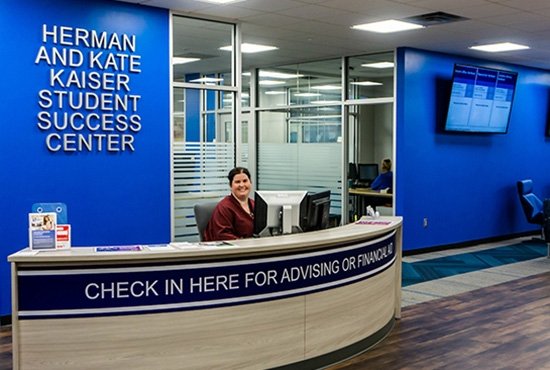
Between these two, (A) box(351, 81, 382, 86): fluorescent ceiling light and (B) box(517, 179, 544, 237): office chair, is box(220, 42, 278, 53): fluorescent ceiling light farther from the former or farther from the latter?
(B) box(517, 179, 544, 237): office chair

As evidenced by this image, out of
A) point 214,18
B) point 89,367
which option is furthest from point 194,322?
point 214,18

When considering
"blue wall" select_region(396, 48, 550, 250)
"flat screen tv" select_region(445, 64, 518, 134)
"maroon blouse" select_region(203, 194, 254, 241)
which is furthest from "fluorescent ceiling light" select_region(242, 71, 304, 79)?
"maroon blouse" select_region(203, 194, 254, 241)

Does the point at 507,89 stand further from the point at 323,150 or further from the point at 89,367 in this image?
the point at 89,367

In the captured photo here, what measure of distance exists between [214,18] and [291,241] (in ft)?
11.2

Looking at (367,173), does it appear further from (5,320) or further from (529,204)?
(5,320)

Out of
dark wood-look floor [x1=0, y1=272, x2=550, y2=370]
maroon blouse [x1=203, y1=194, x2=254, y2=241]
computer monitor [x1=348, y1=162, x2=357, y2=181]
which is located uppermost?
computer monitor [x1=348, y1=162, x2=357, y2=181]

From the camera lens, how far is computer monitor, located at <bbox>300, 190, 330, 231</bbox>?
15.7ft

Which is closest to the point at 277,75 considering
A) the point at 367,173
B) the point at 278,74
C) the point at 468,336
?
the point at 278,74

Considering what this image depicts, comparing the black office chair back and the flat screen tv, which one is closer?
the flat screen tv

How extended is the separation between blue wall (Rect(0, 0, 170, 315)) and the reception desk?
2054mm

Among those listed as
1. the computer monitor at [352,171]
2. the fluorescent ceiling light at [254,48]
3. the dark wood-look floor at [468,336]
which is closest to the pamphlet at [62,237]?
the dark wood-look floor at [468,336]

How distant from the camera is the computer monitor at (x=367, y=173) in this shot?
11219 mm

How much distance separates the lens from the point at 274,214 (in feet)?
15.4

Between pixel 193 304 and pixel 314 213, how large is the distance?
4.62 feet
